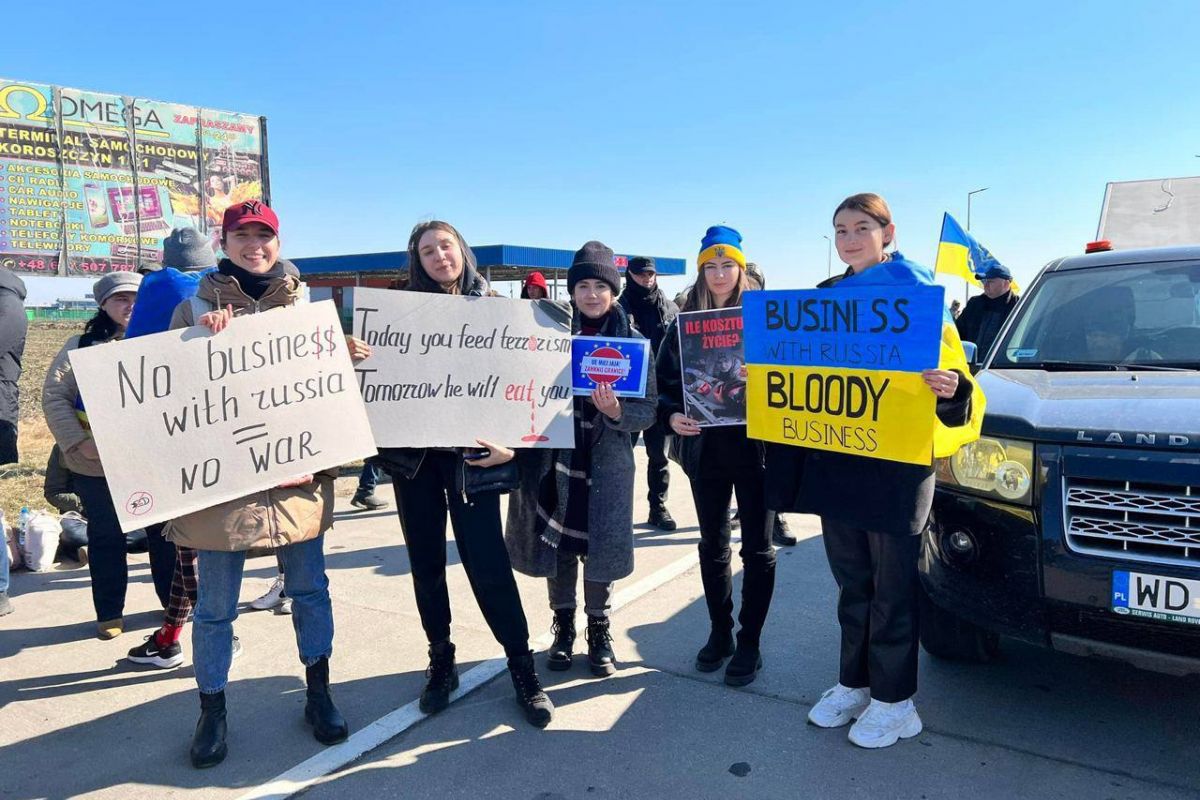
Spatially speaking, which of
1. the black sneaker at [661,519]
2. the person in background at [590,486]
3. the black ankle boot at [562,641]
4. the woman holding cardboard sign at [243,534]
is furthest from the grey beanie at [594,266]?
the black sneaker at [661,519]

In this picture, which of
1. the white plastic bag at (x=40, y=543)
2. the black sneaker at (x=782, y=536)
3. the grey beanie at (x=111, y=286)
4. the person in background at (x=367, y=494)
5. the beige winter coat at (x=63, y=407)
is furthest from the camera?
the person in background at (x=367, y=494)

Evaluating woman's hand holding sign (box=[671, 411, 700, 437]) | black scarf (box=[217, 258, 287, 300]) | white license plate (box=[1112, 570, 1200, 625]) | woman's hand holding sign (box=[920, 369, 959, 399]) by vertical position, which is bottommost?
white license plate (box=[1112, 570, 1200, 625])

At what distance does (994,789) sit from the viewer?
2.62 m

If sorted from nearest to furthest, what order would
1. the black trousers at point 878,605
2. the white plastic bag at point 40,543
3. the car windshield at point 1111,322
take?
the black trousers at point 878,605 → the car windshield at point 1111,322 → the white plastic bag at point 40,543

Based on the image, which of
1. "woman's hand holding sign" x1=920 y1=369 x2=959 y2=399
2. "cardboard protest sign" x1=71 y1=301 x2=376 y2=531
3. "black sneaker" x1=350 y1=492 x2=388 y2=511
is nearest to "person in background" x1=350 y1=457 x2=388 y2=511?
"black sneaker" x1=350 y1=492 x2=388 y2=511

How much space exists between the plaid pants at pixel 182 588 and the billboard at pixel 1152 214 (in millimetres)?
7822

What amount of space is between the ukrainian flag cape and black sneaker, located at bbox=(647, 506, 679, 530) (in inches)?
142

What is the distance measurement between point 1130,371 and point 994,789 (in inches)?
72.9

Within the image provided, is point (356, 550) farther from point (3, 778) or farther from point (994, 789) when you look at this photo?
point (994, 789)

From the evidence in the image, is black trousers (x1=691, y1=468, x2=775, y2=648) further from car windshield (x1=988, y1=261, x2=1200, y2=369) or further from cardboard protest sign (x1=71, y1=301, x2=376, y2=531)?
cardboard protest sign (x1=71, y1=301, x2=376, y2=531)

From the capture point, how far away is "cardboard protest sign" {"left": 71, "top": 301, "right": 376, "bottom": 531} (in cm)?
266

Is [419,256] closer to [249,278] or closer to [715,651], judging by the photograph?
[249,278]

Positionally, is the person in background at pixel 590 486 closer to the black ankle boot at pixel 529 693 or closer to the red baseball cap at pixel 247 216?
the black ankle boot at pixel 529 693

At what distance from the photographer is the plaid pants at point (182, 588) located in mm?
3762
